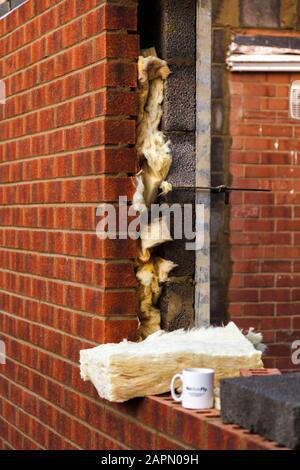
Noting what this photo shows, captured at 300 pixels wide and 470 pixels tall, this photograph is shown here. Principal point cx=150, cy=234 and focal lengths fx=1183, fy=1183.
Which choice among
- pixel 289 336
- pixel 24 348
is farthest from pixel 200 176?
pixel 289 336

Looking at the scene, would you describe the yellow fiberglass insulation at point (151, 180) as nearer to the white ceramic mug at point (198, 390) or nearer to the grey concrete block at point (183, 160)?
the grey concrete block at point (183, 160)

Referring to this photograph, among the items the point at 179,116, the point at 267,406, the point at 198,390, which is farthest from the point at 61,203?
the point at 267,406

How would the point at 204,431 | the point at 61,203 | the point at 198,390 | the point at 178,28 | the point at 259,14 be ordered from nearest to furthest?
1. the point at 204,431
2. the point at 198,390
3. the point at 178,28
4. the point at 61,203
5. the point at 259,14

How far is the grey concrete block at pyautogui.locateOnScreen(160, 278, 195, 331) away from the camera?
4312mm

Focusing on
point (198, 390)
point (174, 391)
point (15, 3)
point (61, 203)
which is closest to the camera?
point (198, 390)

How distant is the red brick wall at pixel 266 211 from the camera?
726cm

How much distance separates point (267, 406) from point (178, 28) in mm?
1646

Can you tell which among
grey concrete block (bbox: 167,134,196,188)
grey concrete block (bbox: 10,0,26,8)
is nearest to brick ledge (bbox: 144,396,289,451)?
grey concrete block (bbox: 167,134,196,188)

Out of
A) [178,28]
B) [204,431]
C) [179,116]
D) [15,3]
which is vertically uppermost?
[15,3]

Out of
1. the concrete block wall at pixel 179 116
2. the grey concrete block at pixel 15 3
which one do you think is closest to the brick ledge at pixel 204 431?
the concrete block wall at pixel 179 116

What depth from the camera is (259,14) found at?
7152mm

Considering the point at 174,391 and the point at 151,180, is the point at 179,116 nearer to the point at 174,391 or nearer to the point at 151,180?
the point at 151,180

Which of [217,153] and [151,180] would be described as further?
Result: [217,153]

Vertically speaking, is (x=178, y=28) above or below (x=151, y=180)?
above
